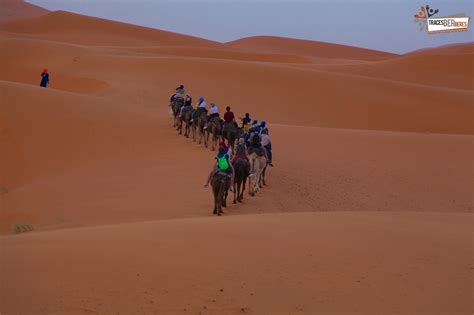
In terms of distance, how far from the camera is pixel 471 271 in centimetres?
876

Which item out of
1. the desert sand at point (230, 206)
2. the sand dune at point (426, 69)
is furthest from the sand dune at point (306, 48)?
the desert sand at point (230, 206)

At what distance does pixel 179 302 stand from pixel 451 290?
3565mm

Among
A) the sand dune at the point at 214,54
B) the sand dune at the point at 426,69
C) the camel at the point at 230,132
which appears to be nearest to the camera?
the camel at the point at 230,132

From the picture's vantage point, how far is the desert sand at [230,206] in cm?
742

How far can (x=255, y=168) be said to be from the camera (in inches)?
688

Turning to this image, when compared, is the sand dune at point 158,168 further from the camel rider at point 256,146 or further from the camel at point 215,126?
the camel rider at point 256,146

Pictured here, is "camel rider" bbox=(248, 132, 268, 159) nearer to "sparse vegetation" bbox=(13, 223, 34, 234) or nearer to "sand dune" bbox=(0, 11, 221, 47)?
"sparse vegetation" bbox=(13, 223, 34, 234)

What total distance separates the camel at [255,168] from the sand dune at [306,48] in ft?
395

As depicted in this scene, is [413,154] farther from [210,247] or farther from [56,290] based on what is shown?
[56,290]

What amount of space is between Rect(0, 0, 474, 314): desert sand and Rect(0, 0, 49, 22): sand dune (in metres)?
98.5

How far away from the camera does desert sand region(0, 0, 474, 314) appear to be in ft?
24.3

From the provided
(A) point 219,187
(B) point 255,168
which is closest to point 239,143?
(B) point 255,168

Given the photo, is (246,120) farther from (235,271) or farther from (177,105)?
(235,271)

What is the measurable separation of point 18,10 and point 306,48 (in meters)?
70.6
